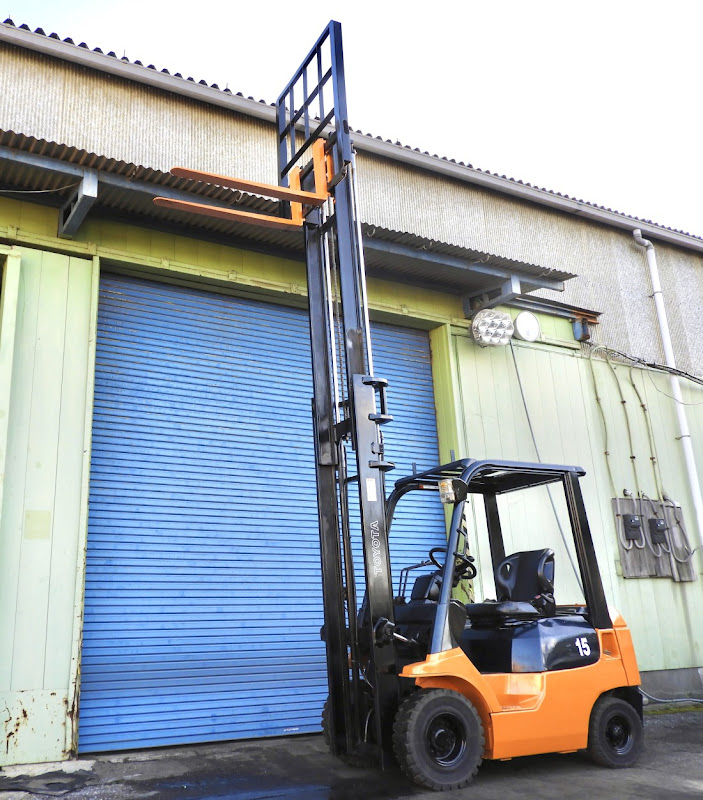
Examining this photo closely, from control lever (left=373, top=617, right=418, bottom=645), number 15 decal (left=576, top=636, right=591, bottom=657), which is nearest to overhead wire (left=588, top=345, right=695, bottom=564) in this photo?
number 15 decal (left=576, top=636, right=591, bottom=657)

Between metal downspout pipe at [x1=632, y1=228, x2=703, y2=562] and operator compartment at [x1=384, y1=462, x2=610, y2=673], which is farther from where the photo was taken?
metal downspout pipe at [x1=632, y1=228, x2=703, y2=562]

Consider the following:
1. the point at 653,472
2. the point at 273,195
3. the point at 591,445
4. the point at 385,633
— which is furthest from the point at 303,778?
the point at 653,472

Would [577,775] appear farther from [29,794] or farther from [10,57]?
[10,57]

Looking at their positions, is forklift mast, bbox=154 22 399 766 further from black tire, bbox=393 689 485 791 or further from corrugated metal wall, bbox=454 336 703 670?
corrugated metal wall, bbox=454 336 703 670

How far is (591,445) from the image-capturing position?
10.5 m

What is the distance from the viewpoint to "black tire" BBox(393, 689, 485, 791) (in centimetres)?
480

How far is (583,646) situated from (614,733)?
766mm

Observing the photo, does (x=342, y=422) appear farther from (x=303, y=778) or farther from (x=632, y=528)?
(x=632, y=528)

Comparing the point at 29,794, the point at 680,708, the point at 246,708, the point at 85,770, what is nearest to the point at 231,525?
the point at 246,708

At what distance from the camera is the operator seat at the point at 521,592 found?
5715 mm

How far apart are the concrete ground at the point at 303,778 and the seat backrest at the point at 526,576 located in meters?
1.26

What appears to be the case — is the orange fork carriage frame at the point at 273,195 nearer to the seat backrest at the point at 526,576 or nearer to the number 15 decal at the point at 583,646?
the seat backrest at the point at 526,576

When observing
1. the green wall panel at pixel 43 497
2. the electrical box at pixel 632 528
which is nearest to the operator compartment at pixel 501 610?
the green wall panel at pixel 43 497

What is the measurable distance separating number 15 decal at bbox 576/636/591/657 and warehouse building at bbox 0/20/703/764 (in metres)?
3.15
